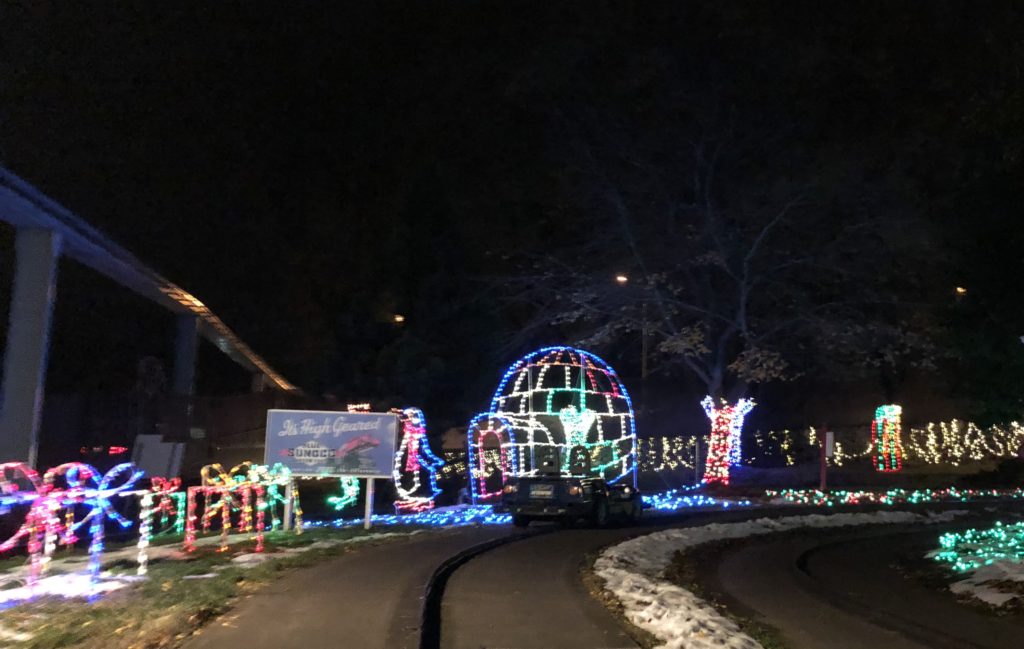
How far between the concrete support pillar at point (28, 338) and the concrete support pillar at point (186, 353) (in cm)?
918

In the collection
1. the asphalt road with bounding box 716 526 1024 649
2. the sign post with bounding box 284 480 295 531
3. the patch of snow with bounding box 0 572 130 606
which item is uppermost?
the sign post with bounding box 284 480 295 531

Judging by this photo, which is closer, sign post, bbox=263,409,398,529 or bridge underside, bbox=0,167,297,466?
bridge underside, bbox=0,167,297,466

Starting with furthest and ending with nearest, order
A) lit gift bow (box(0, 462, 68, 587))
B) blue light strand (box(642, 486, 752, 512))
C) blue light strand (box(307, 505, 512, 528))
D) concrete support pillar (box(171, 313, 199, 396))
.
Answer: concrete support pillar (box(171, 313, 199, 396)) → blue light strand (box(642, 486, 752, 512)) → blue light strand (box(307, 505, 512, 528)) → lit gift bow (box(0, 462, 68, 587))

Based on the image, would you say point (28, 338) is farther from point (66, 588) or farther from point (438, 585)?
point (438, 585)

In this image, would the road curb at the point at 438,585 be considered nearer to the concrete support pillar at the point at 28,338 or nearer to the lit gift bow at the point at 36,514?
the lit gift bow at the point at 36,514

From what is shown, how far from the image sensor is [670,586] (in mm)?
10617

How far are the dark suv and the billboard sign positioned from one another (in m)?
3.40

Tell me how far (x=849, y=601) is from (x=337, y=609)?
6060mm

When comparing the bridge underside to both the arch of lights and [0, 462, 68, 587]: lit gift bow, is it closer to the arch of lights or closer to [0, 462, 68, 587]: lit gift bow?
[0, 462, 68, 587]: lit gift bow

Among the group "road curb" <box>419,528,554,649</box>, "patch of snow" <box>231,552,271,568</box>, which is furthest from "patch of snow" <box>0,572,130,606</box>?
"road curb" <box>419,528,554,649</box>

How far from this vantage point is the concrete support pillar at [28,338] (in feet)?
53.2

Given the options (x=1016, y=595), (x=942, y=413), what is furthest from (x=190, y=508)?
(x=942, y=413)

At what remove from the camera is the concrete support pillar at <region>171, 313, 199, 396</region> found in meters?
25.8

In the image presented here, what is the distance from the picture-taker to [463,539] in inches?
625
